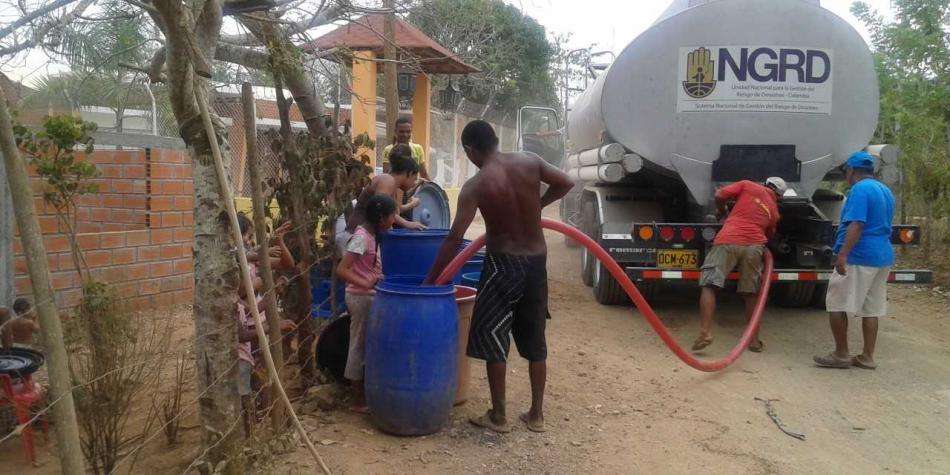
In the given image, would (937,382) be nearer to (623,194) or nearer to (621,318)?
(621,318)

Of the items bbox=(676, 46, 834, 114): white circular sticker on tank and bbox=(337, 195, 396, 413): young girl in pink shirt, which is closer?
bbox=(337, 195, 396, 413): young girl in pink shirt

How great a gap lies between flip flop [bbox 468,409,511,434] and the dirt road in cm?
5

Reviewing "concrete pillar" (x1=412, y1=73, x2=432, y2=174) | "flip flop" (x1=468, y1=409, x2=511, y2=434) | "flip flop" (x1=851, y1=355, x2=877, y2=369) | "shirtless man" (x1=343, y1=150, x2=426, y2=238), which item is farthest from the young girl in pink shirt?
"concrete pillar" (x1=412, y1=73, x2=432, y2=174)

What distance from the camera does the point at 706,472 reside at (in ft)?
11.7

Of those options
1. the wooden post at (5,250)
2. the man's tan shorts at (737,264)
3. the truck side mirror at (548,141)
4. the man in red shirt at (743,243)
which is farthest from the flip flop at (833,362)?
the truck side mirror at (548,141)

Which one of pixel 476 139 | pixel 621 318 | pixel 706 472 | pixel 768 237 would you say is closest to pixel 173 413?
pixel 476 139

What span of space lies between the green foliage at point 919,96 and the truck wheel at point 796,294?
8.59ft

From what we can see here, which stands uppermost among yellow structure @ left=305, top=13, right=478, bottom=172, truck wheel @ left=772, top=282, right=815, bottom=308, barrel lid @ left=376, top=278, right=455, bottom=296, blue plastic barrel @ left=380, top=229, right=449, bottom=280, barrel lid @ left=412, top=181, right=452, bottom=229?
yellow structure @ left=305, top=13, right=478, bottom=172

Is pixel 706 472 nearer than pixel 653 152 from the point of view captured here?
Yes

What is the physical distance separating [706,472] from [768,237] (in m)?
3.12

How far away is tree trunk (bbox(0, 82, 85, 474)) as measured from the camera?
74.9 inches

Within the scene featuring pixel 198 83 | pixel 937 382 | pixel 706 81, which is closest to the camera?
pixel 198 83

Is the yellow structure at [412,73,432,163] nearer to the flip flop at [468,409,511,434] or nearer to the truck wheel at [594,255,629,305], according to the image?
the truck wheel at [594,255,629,305]

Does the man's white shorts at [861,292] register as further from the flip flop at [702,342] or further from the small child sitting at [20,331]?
the small child sitting at [20,331]
